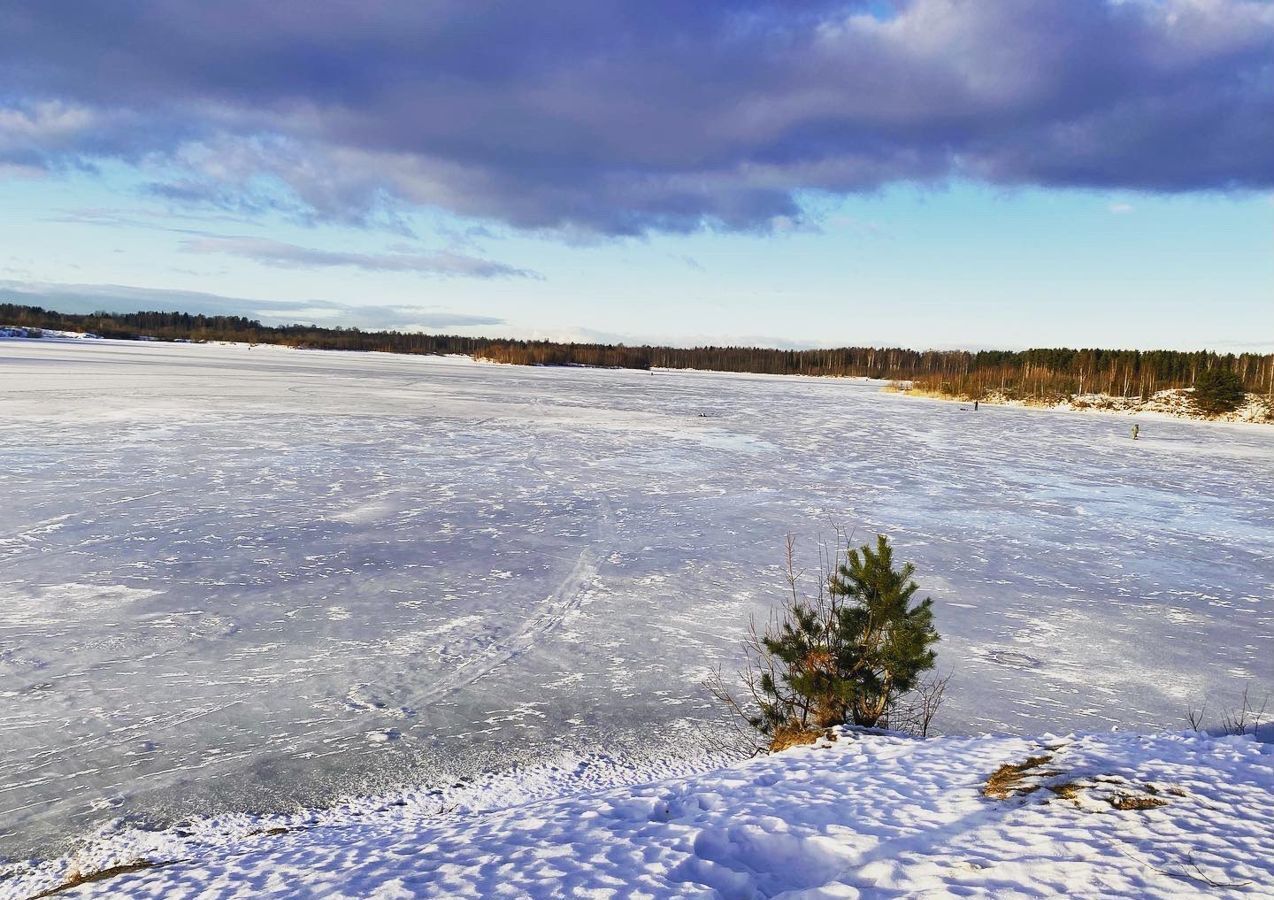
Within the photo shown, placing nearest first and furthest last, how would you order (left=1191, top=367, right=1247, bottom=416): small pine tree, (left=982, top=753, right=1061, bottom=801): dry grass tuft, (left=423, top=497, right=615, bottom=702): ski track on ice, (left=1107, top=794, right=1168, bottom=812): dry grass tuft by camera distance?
(left=1107, top=794, right=1168, bottom=812): dry grass tuft → (left=982, top=753, right=1061, bottom=801): dry grass tuft → (left=423, top=497, right=615, bottom=702): ski track on ice → (left=1191, top=367, right=1247, bottom=416): small pine tree

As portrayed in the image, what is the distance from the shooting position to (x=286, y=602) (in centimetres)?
681

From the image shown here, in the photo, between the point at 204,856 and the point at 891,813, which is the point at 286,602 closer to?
the point at 204,856

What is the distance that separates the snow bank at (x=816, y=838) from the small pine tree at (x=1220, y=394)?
4470 cm

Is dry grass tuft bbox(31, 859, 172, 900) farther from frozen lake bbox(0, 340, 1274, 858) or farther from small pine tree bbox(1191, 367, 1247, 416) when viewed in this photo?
small pine tree bbox(1191, 367, 1247, 416)

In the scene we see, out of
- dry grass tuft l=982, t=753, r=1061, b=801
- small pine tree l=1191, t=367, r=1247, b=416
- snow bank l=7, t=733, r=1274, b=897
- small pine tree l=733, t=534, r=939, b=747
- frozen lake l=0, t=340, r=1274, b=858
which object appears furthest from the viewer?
small pine tree l=1191, t=367, r=1247, b=416

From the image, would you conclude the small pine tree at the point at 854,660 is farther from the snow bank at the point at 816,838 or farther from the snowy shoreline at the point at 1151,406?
the snowy shoreline at the point at 1151,406

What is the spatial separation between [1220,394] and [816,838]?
153ft

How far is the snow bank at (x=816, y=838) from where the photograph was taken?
110 inches

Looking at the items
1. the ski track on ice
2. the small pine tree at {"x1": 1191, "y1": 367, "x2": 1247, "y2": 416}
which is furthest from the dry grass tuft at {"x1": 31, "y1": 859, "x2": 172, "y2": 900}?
the small pine tree at {"x1": 1191, "y1": 367, "x2": 1247, "y2": 416}

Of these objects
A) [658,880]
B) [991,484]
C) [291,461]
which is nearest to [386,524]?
[291,461]

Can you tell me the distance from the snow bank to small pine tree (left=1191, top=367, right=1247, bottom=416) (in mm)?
44696

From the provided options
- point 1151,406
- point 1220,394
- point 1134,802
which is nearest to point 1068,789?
point 1134,802

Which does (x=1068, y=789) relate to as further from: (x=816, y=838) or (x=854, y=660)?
(x=854, y=660)

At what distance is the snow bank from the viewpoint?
2.81 metres
